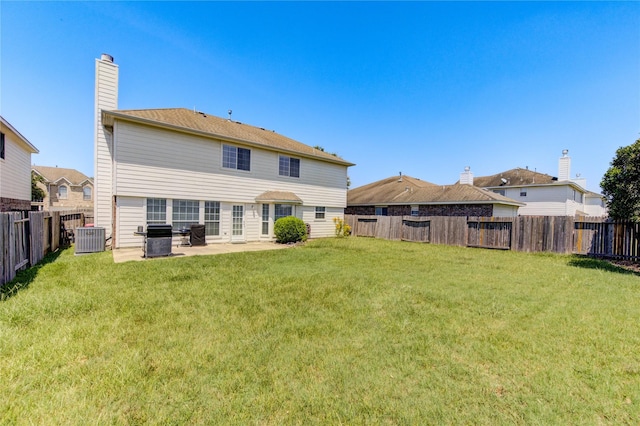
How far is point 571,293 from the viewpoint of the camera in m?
5.69

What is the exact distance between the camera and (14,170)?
1302 cm

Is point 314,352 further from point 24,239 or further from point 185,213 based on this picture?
point 185,213

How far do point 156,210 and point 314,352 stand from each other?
10.7 meters

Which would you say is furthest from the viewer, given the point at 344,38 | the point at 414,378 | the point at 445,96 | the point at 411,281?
the point at 445,96

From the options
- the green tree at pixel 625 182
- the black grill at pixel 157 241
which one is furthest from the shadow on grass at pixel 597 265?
the black grill at pixel 157 241

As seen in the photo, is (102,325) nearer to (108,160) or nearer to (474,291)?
(474,291)

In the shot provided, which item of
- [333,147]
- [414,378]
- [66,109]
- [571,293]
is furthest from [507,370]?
[333,147]

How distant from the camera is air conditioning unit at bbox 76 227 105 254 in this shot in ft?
30.7

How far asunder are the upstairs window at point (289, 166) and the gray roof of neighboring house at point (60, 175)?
128 feet

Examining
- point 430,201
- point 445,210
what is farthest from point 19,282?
point 445,210

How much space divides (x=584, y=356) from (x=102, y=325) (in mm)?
6338

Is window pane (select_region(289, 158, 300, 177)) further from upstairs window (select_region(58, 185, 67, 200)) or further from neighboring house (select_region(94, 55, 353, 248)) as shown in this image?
upstairs window (select_region(58, 185, 67, 200))

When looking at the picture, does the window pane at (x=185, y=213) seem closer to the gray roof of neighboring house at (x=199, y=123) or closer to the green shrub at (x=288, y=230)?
the gray roof of neighboring house at (x=199, y=123)

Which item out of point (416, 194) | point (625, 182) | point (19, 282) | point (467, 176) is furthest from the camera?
point (467, 176)
